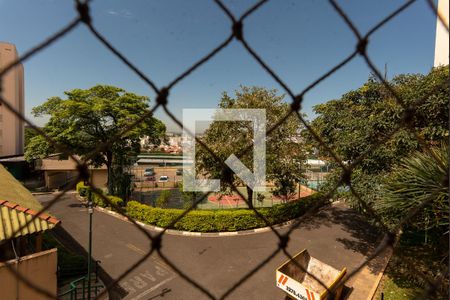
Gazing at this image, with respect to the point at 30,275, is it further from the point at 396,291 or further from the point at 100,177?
the point at 100,177

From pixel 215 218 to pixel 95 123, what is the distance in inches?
308

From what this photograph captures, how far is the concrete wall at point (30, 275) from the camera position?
382cm

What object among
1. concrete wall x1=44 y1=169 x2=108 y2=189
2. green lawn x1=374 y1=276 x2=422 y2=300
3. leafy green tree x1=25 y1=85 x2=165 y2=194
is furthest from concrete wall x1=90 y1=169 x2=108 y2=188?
green lawn x1=374 y1=276 x2=422 y2=300

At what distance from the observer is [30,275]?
4180 millimetres

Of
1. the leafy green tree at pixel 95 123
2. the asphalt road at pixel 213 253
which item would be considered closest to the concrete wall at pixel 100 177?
the leafy green tree at pixel 95 123

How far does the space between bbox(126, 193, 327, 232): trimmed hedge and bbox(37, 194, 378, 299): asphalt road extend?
0.56 m

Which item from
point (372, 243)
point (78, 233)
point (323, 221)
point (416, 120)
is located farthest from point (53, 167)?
point (416, 120)

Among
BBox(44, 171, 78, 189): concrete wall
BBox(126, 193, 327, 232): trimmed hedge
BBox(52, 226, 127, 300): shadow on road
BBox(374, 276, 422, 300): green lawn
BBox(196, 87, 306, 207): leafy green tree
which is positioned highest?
BBox(196, 87, 306, 207): leafy green tree

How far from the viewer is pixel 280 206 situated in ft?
40.6

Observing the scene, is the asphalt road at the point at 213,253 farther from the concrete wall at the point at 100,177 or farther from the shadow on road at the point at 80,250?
the concrete wall at the point at 100,177

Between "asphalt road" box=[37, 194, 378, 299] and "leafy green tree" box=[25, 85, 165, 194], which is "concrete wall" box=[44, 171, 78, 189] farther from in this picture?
"asphalt road" box=[37, 194, 378, 299]

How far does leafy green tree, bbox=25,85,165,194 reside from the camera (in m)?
13.3

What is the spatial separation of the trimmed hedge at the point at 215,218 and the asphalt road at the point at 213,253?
562mm

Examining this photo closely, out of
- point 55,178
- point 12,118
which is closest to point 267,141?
point 55,178
